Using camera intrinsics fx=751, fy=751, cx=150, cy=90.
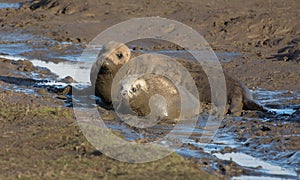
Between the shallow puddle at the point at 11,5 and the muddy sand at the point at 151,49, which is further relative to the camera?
the shallow puddle at the point at 11,5

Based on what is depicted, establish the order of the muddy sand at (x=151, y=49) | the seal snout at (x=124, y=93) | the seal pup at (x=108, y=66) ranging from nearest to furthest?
the muddy sand at (x=151, y=49) → the seal snout at (x=124, y=93) → the seal pup at (x=108, y=66)

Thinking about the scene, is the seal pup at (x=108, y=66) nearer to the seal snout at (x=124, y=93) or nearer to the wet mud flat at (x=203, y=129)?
the wet mud flat at (x=203, y=129)

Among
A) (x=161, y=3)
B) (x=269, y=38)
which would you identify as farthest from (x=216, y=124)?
(x=161, y=3)

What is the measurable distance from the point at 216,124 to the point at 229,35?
700 centimetres

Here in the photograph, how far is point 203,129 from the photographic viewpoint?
32.6 ft

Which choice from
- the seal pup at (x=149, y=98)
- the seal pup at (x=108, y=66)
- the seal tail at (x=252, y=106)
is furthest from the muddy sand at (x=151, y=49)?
the seal pup at (x=108, y=66)

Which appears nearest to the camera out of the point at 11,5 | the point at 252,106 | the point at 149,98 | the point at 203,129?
the point at 203,129

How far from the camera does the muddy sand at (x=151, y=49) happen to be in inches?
300

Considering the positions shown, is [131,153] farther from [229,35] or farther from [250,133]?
[229,35]

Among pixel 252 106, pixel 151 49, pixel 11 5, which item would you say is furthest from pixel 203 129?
pixel 11 5

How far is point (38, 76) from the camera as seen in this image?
13516 mm

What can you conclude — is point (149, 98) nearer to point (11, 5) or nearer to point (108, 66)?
point (108, 66)

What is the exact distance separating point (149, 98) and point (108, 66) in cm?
104

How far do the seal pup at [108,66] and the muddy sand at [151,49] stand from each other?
573 mm
